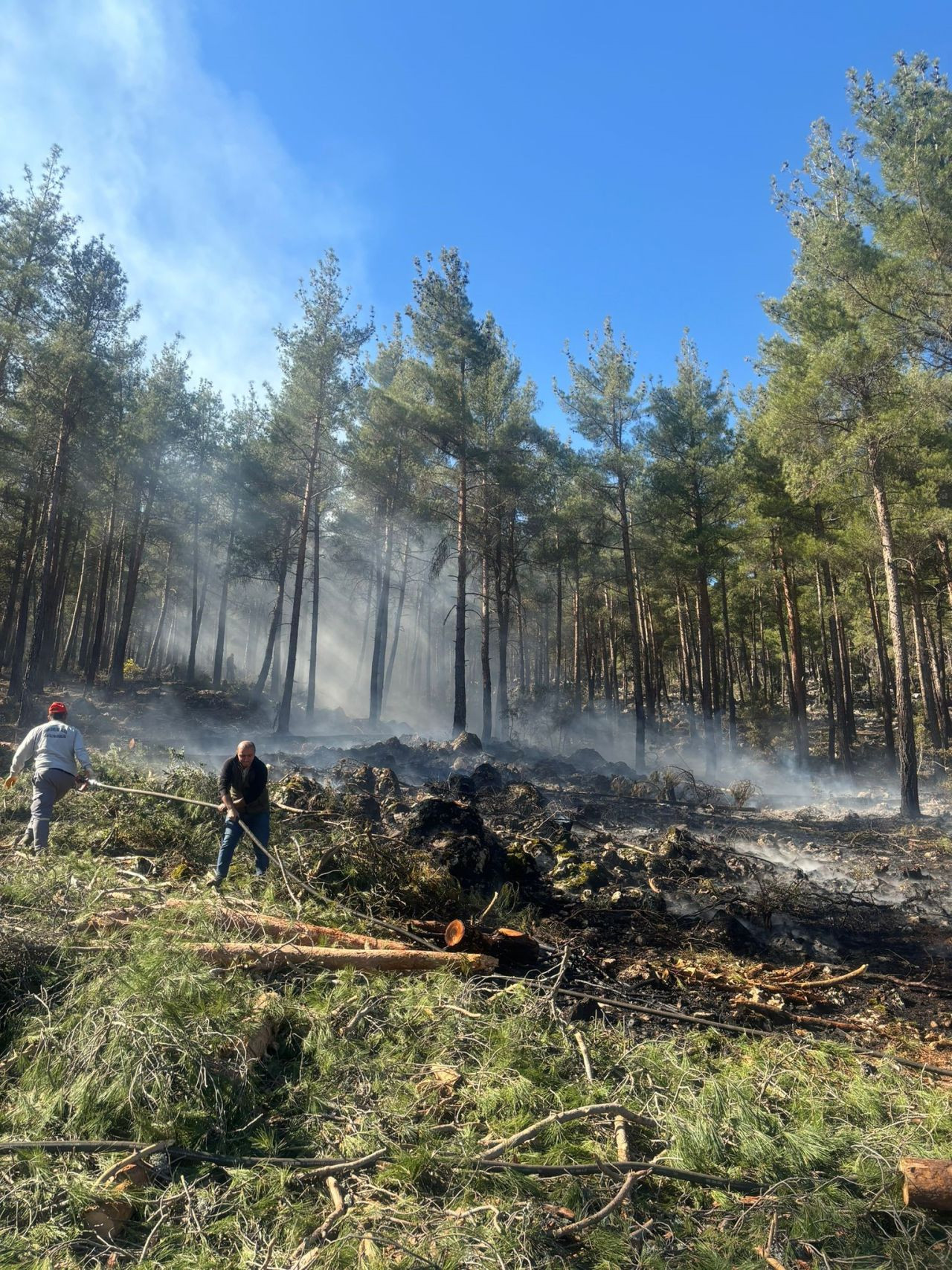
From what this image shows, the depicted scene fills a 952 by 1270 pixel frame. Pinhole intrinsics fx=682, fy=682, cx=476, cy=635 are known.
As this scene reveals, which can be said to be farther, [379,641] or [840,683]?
[379,641]

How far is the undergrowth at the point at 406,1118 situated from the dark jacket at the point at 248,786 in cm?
208

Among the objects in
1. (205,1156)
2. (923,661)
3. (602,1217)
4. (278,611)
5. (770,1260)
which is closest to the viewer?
(770,1260)

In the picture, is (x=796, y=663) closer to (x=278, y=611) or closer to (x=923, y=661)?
(x=923, y=661)

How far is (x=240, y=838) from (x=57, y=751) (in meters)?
2.49

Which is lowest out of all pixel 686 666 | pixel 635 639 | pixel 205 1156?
pixel 205 1156

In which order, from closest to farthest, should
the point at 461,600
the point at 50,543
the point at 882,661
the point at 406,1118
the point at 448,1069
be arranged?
1. the point at 406,1118
2. the point at 448,1069
3. the point at 50,543
4. the point at 882,661
5. the point at 461,600

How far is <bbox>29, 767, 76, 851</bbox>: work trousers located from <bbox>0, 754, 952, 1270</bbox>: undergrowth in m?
2.59

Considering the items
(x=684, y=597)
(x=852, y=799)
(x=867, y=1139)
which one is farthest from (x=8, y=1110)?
(x=684, y=597)

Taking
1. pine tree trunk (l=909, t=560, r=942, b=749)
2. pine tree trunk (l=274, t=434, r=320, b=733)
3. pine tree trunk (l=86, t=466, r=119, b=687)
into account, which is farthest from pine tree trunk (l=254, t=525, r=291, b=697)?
pine tree trunk (l=909, t=560, r=942, b=749)

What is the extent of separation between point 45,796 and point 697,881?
26.1 feet

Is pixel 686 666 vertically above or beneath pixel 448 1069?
above

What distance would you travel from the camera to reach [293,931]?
5.11 m

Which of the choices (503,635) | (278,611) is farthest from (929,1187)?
(278,611)

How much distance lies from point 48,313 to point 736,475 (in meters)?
20.1
